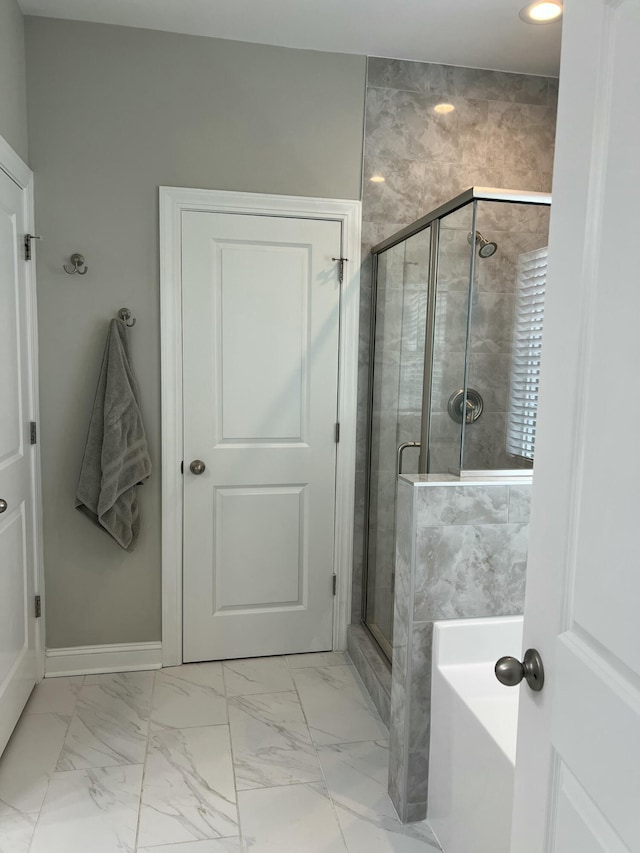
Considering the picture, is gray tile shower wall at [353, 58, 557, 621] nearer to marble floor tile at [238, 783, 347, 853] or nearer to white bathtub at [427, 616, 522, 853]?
white bathtub at [427, 616, 522, 853]

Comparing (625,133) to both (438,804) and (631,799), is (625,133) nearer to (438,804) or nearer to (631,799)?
(631,799)

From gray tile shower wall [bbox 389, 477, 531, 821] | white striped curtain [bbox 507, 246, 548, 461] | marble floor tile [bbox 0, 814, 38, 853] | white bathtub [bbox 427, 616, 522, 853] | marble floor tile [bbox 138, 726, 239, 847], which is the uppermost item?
white striped curtain [bbox 507, 246, 548, 461]

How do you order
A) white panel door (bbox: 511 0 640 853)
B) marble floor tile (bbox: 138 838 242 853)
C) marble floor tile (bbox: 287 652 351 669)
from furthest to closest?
marble floor tile (bbox: 287 652 351 669) → marble floor tile (bbox: 138 838 242 853) → white panel door (bbox: 511 0 640 853)

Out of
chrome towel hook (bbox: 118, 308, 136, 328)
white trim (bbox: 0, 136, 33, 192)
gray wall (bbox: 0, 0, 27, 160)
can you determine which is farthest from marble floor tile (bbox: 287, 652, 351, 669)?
gray wall (bbox: 0, 0, 27, 160)

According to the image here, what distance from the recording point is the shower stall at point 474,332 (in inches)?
74.3

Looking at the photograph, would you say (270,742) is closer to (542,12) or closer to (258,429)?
(258,429)

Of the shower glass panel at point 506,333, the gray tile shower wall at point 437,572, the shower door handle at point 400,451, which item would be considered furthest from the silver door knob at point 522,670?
the shower door handle at point 400,451

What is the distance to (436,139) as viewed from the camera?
9.34 feet

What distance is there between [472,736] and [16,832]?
4.51 ft

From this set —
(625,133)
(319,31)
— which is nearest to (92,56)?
(319,31)

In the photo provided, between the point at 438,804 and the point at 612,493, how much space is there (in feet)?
4.89

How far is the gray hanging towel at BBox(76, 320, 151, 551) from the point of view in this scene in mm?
2598

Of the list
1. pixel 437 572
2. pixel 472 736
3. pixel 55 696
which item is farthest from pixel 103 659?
pixel 472 736

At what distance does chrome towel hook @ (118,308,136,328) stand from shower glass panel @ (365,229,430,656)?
106cm
